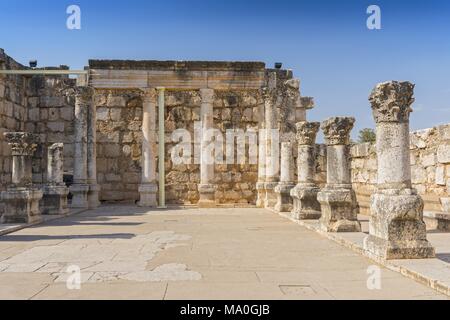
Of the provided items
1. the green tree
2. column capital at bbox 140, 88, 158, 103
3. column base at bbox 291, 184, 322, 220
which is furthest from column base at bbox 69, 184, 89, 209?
the green tree

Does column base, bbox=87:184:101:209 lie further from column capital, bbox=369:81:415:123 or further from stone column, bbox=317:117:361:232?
column capital, bbox=369:81:415:123

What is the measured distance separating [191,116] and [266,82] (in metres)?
3.27

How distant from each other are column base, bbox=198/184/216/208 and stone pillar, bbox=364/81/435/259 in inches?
402

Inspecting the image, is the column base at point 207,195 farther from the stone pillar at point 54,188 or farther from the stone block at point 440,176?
the stone block at point 440,176

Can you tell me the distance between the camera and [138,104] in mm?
18688

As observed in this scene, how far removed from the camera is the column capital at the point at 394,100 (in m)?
6.89

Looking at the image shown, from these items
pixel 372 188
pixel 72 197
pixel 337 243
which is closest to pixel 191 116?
pixel 72 197

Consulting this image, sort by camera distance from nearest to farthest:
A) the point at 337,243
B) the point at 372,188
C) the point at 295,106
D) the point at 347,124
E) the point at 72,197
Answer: the point at 337,243 < the point at 347,124 < the point at 372,188 < the point at 72,197 < the point at 295,106

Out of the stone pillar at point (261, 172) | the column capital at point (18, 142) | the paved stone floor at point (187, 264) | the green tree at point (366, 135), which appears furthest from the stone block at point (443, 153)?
the green tree at point (366, 135)

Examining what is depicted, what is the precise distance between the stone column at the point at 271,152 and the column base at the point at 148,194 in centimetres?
391

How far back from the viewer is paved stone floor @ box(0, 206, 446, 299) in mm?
5035

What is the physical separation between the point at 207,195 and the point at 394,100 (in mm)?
10837
